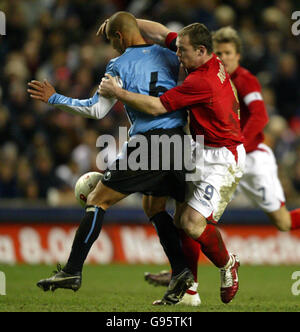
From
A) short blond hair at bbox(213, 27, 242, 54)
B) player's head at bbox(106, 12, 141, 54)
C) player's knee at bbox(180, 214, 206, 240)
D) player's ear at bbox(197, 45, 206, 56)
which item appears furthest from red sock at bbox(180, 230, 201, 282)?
short blond hair at bbox(213, 27, 242, 54)

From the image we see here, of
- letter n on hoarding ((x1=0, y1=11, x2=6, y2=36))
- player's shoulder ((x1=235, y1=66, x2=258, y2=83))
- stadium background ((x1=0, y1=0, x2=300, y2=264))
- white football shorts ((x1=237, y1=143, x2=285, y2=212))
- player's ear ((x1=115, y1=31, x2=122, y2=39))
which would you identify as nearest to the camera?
player's ear ((x1=115, y1=31, x2=122, y2=39))

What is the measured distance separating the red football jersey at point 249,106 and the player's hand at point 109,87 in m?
1.87

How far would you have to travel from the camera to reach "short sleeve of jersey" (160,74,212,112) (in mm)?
5641

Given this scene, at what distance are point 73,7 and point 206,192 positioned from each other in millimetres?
8414

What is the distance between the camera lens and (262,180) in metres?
7.55

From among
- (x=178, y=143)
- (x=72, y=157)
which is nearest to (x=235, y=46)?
(x=178, y=143)

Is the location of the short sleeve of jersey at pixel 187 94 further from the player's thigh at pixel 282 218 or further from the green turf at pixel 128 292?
the player's thigh at pixel 282 218

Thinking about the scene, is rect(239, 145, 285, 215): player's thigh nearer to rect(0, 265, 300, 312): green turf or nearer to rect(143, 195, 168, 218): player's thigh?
rect(0, 265, 300, 312): green turf

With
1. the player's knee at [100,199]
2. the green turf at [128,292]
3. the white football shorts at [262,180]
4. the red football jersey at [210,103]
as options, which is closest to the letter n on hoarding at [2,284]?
the green turf at [128,292]

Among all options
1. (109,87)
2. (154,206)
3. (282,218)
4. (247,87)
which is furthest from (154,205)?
(282,218)

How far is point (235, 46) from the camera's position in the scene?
7.23 metres

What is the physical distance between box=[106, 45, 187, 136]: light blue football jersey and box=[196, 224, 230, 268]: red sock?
2.87ft

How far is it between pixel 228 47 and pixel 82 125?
16.8ft

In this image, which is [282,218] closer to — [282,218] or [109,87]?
[282,218]
